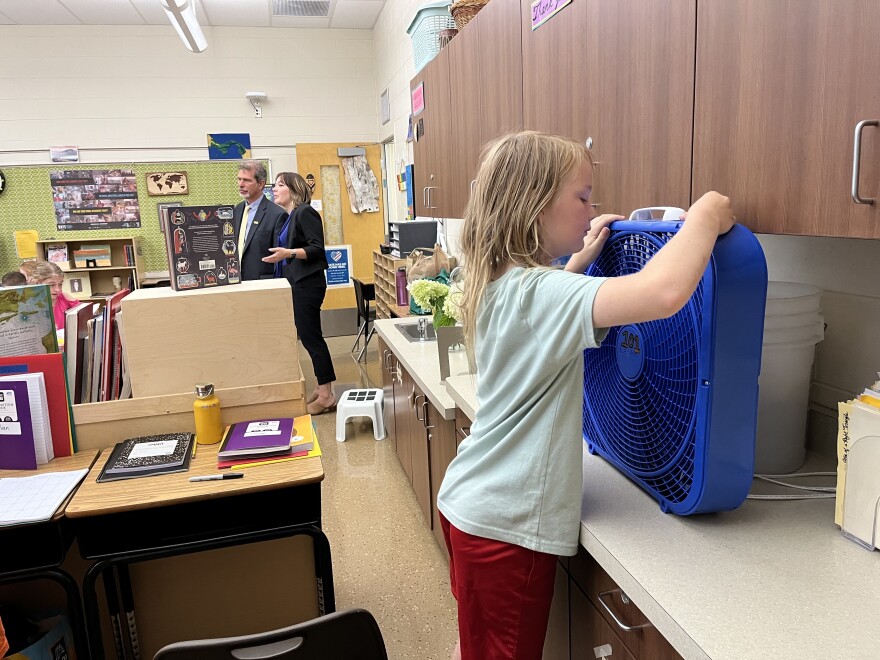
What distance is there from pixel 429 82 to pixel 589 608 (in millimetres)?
2820

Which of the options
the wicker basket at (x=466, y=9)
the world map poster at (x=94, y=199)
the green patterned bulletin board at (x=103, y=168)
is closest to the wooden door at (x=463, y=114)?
the wicker basket at (x=466, y=9)

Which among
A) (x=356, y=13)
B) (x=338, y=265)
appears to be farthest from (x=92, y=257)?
(x=356, y=13)

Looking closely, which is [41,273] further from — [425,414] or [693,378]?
[693,378]

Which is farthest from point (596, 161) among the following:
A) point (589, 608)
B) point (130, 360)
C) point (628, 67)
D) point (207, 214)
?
point (130, 360)

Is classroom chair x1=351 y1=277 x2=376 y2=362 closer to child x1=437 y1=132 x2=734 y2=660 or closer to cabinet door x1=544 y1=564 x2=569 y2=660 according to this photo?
cabinet door x1=544 y1=564 x2=569 y2=660

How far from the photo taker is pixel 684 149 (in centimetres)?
122

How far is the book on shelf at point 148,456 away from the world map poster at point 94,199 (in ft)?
18.3

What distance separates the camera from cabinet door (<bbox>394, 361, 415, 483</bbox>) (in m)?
2.91

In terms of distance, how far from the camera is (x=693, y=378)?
1.03 metres

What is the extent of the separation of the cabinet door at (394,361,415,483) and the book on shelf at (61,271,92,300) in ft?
15.8

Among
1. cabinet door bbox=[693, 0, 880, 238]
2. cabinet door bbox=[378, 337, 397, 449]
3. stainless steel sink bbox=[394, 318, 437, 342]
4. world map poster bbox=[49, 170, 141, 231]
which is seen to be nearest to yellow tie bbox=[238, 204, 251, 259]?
cabinet door bbox=[378, 337, 397, 449]

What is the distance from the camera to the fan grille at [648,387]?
105 centimetres

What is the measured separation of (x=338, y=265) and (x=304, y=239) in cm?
278

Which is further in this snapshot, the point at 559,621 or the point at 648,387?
the point at 559,621
